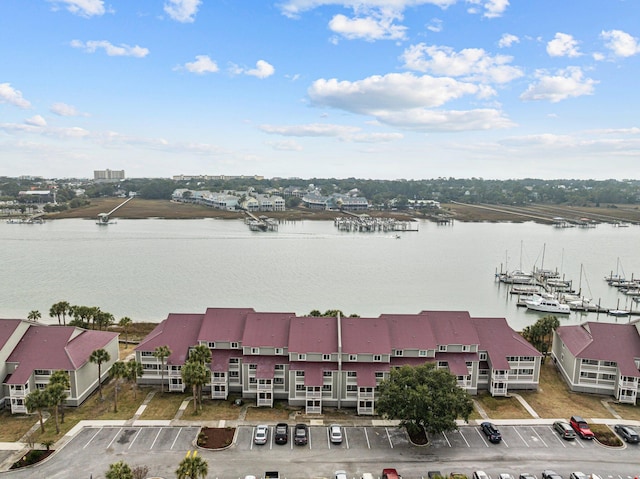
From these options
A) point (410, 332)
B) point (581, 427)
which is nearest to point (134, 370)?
point (410, 332)

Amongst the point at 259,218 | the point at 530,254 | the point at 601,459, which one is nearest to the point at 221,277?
the point at 601,459

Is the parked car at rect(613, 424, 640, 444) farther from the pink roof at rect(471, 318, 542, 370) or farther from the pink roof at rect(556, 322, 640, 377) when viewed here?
the pink roof at rect(471, 318, 542, 370)

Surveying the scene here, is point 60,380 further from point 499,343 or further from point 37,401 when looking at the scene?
point 499,343

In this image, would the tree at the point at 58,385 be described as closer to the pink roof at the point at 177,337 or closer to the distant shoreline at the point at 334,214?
the pink roof at the point at 177,337

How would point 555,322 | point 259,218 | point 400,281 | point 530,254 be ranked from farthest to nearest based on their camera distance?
point 259,218, point 530,254, point 400,281, point 555,322

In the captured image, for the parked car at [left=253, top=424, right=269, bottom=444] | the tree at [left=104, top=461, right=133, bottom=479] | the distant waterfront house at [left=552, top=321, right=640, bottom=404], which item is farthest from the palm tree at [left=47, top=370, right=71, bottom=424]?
the distant waterfront house at [left=552, top=321, right=640, bottom=404]

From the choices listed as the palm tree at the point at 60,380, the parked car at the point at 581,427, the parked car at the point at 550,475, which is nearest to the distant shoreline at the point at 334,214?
the palm tree at the point at 60,380

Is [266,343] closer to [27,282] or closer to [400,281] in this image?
[400,281]
